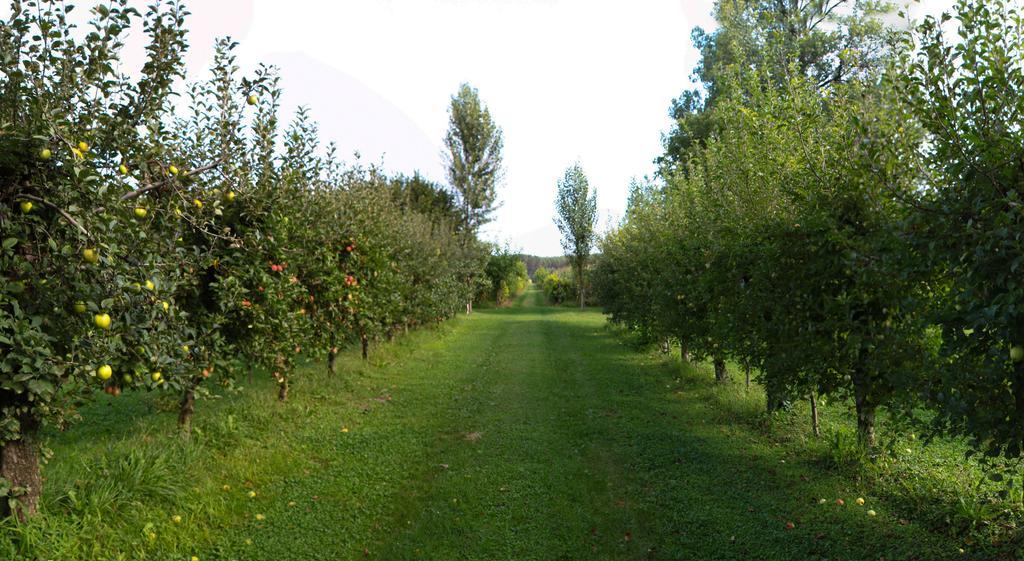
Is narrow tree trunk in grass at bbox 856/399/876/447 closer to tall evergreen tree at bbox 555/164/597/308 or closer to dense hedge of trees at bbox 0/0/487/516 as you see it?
dense hedge of trees at bbox 0/0/487/516

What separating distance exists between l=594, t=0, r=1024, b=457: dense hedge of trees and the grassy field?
3.57ft

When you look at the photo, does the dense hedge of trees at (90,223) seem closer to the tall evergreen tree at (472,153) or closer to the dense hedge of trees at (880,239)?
the dense hedge of trees at (880,239)

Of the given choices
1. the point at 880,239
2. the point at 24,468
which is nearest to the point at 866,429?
the point at 880,239

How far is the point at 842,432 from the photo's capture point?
6.21 meters

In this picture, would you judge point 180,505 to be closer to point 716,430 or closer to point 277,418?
point 277,418

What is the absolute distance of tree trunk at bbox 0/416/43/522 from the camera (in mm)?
3754

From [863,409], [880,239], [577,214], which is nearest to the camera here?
[880,239]

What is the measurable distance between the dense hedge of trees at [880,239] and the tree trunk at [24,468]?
5.91 metres

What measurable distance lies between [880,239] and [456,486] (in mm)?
4547

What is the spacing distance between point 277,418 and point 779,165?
23.5 feet

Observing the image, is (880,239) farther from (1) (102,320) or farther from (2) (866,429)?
(1) (102,320)

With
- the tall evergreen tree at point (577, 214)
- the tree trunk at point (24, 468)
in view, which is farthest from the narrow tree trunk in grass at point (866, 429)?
the tall evergreen tree at point (577, 214)

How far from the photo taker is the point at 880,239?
4262 mm

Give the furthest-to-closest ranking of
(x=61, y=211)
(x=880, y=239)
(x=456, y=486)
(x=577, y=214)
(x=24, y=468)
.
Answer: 1. (x=577, y=214)
2. (x=456, y=486)
3. (x=880, y=239)
4. (x=24, y=468)
5. (x=61, y=211)
